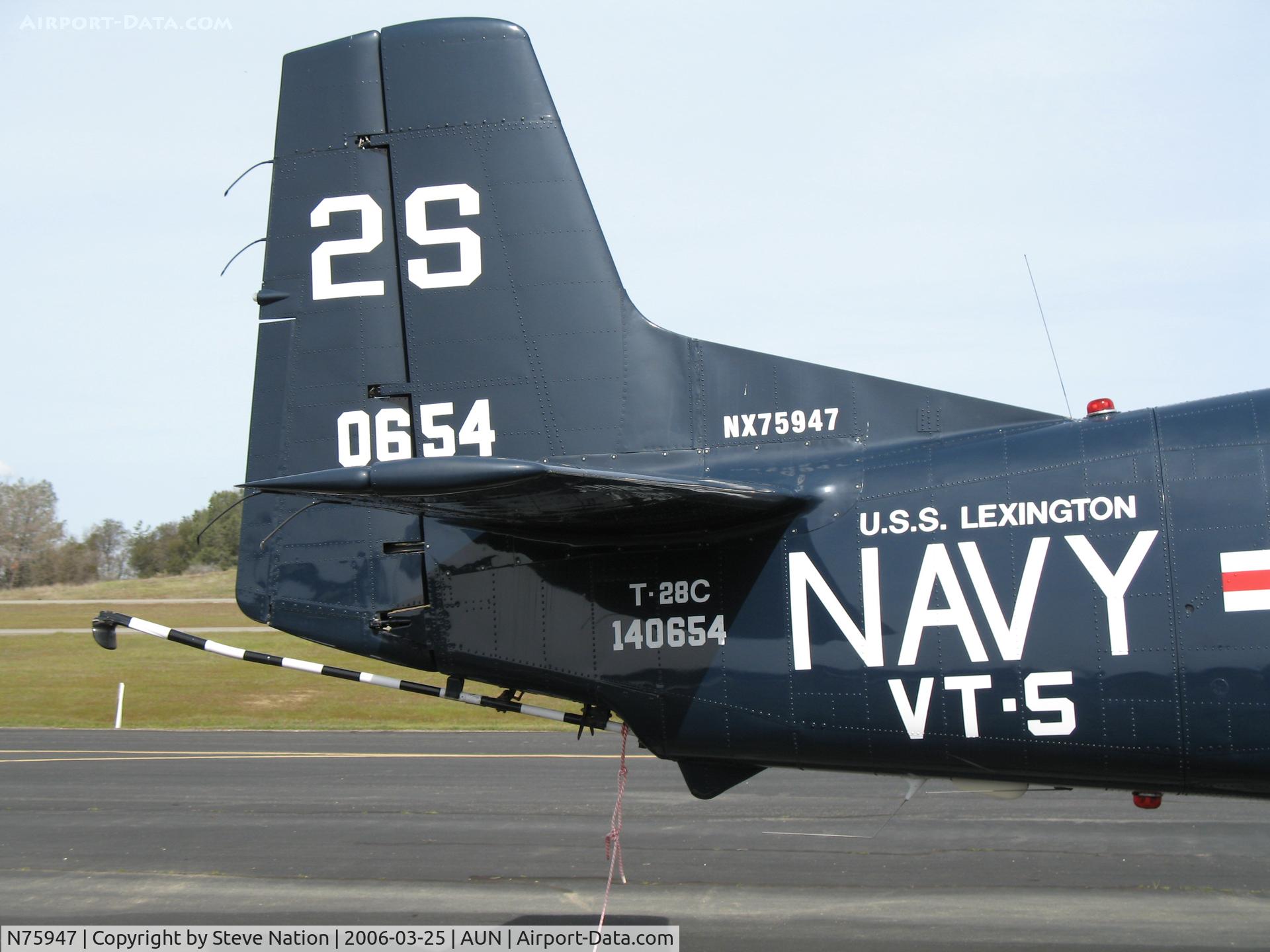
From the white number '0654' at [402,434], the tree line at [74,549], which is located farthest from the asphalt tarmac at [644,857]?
the tree line at [74,549]

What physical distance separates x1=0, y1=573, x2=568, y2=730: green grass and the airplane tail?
46.9 ft

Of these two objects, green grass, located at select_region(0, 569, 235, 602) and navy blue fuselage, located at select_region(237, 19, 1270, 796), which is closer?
navy blue fuselage, located at select_region(237, 19, 1270, 796)

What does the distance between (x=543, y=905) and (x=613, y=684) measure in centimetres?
400

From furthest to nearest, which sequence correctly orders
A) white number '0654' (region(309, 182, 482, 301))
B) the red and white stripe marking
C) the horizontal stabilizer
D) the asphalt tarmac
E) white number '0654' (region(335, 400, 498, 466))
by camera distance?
the asphalt tarmac, white number '0654' (region(309, 182, 482, 301)), white number '0654' (region(335, 400, 498, 466)), the red and white stripe marking, the horizontal stabilizer

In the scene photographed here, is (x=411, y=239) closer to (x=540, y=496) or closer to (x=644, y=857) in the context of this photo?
(x=540, y=496)

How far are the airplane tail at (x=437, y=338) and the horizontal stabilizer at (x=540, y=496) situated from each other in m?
0.57

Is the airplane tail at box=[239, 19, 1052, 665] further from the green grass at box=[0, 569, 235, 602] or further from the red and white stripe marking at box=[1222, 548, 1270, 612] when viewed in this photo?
the green grass at box=[0, 569, 235, 602]

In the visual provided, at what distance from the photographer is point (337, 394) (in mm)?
6797

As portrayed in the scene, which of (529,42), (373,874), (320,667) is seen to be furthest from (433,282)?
(373,874)

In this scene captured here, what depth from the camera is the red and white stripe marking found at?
198 inches

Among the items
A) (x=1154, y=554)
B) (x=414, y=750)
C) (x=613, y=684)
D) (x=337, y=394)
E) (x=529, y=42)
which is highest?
A: (x=529, y=42)

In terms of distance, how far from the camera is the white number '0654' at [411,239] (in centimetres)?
671

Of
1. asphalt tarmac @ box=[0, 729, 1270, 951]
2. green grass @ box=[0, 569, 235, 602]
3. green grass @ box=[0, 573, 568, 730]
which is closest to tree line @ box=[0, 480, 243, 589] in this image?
green grass @ box=[0, 569, 235, 602]

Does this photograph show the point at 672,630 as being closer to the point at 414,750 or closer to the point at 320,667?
the point at 320,667
